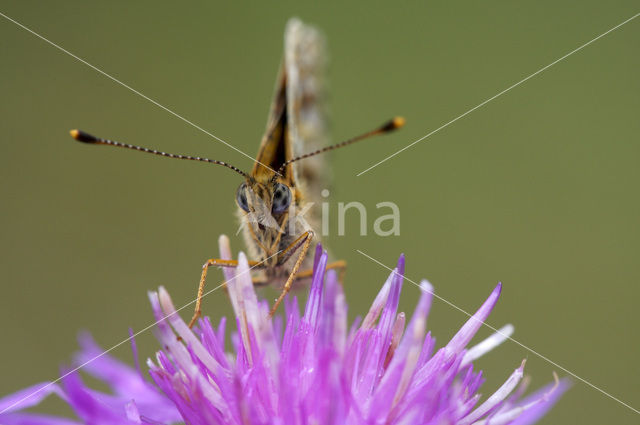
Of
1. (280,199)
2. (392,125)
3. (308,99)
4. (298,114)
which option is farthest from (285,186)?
(308,99)

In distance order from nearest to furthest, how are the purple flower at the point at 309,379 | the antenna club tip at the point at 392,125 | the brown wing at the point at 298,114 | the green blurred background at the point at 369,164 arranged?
the purple flower at the point at 309,379 → the antenna club tip at the point at 392,125 → the brown wing at the point at 298,114 → the green blurred background at the point at 369,164

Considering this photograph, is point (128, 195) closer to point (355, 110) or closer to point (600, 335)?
point (355, 110)

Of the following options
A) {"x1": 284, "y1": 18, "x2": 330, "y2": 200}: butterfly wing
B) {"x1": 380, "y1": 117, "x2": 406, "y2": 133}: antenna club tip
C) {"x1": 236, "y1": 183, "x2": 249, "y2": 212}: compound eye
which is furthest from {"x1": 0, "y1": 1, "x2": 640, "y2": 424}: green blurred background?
{"x1": 380, "y1": 117, "x2": 406, "y2": 133}: antenna club tip

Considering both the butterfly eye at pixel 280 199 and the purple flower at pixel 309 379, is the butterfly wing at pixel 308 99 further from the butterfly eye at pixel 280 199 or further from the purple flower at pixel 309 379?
the purple flower at pixel 309 379

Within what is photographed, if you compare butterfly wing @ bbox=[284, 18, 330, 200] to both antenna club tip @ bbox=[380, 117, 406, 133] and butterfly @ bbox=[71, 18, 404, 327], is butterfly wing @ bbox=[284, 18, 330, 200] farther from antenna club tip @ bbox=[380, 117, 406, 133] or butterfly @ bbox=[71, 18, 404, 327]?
antenna club tip @ bbox=[380, 117, 406, 133]

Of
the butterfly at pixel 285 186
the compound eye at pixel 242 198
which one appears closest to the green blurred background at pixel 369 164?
the butterfly at pixel 285 186

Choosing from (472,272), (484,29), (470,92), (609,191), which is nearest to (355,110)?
(470,92)
